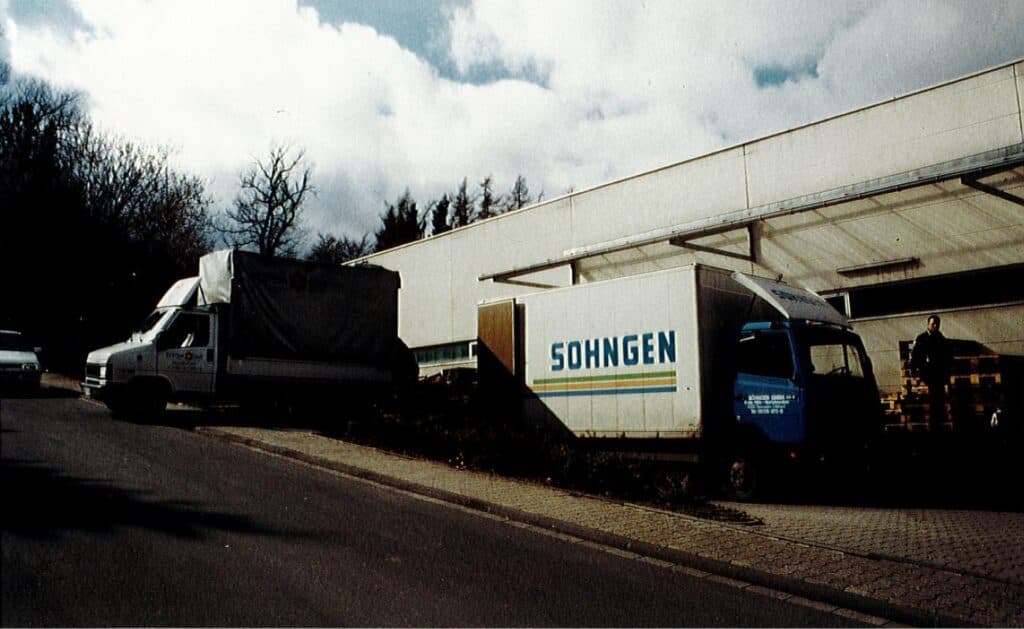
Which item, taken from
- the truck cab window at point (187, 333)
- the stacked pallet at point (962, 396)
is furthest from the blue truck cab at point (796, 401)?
the truck cab window at point (187, 333)

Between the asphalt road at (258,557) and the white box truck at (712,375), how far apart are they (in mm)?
4042

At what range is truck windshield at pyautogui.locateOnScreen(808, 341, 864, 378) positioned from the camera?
10.1 m

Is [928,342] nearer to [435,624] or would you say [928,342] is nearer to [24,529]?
[435,624]

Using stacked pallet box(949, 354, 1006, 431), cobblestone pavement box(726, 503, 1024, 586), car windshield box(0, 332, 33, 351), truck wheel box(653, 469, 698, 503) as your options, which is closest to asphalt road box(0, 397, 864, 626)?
car windshield box(0, 332, 33, 351)

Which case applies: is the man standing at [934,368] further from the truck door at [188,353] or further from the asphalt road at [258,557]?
the truck door at [188,353]

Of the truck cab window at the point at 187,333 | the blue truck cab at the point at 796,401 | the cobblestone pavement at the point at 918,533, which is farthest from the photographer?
the truck cab window at the point at 187,333

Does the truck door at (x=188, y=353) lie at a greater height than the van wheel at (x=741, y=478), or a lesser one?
greater

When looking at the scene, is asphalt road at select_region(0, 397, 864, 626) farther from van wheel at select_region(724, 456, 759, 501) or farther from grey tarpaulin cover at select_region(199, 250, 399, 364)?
grey tarpaulin cover at select_region(199, 250, 399, 364)

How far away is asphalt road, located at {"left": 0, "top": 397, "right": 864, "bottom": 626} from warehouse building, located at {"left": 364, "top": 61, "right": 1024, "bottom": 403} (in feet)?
30.9

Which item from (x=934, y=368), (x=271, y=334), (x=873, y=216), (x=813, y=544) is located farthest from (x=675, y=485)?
(x=271, y=334)

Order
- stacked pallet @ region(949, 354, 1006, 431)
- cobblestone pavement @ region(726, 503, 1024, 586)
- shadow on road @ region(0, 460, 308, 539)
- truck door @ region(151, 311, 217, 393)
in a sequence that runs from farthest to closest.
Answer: truck door @ region(151, 311, 217, 393)
stacked pallet @ region(949, 354, 1006, 431)
cobblestone pavement @ region(726, 503, 1024, 586)
shadow on road @ region(0, 460, 308, 539)

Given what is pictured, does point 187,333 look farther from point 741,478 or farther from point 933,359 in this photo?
point 933,359

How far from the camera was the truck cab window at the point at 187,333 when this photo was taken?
14.1 m

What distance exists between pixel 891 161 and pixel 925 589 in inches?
430
